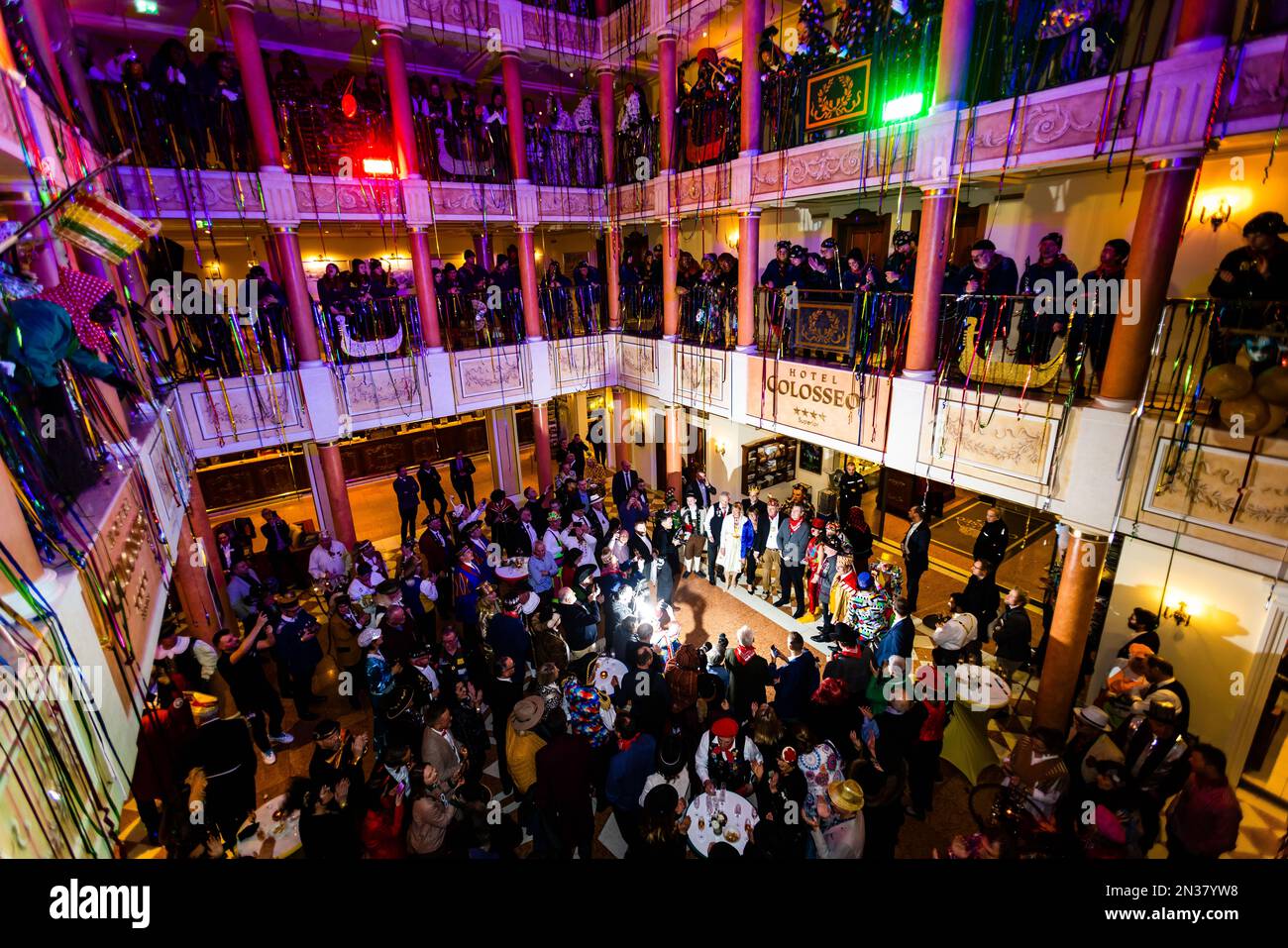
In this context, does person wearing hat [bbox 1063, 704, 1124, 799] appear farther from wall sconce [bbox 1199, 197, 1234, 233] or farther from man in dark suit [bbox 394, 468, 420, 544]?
man in dark suit [bbox 394, 468, 420, 544]

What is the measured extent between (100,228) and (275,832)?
453cm

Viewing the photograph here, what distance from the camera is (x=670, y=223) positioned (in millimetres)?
11133

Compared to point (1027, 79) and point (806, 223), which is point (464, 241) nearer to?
point (806, 223)

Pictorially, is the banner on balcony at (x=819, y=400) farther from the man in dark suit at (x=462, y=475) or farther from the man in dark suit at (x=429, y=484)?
the man in dark suit at (x=429, y=484)

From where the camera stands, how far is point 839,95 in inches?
302

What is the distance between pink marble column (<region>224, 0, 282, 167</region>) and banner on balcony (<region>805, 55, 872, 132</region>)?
8289mm

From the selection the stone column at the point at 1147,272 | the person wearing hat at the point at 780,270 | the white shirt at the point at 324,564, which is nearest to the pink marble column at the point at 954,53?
the stone column at the point at 1147,272

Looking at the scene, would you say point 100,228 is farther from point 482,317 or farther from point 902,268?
point 902,268

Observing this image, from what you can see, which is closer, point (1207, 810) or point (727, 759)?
point (1207, 810)

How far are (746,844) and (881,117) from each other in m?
8.22

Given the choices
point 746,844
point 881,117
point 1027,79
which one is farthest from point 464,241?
point 746,844

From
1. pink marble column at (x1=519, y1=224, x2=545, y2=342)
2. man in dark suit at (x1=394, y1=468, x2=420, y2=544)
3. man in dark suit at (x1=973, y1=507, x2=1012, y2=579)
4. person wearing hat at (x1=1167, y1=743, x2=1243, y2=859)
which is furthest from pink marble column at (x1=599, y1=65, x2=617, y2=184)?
person wearing hat at (x1=1167, y1=743, x2=1243, y2=859)

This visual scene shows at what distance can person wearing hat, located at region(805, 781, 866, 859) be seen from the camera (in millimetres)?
4180

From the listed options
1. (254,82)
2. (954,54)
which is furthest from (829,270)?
(254,82)
